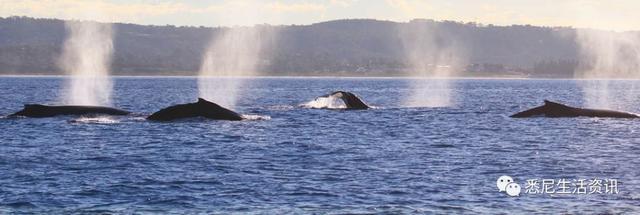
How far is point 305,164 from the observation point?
1724 inches

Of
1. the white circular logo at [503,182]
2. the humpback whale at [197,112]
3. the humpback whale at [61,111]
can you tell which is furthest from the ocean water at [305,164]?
the humpback whale at [61,111]

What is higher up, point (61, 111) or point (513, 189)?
point (61, 111)

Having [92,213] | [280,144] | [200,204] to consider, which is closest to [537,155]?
[280,144]

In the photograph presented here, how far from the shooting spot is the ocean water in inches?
1319

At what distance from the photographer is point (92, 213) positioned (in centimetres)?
3150

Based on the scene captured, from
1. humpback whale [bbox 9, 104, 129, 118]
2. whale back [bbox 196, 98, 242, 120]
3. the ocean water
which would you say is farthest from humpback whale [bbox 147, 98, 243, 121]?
humpback whale [bbox 9, 104, 129, 118]

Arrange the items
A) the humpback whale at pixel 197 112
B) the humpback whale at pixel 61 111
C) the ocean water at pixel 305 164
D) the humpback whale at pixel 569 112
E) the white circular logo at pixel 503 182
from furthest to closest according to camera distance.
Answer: the humpback whale at pixel 569 112, the humpback whale at pixel 61 111, the humpback whale at pixel 197 112, the white circular logo at pixel 503 182, the ocean water at pixel 305 164

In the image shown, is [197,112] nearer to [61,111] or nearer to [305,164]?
[61,111]

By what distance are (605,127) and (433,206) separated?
34.1 metres

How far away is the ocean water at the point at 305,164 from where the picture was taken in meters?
33.5

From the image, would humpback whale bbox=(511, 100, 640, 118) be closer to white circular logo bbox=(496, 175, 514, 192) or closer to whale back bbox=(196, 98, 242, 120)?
whale back bbox=(196, 98, 242, 120)

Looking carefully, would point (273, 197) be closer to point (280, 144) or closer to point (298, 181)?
point (298, 181)

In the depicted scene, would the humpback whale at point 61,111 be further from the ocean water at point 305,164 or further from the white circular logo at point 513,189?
the white circular logo at point 513,189

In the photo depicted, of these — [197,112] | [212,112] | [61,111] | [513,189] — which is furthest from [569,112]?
[513,189]
